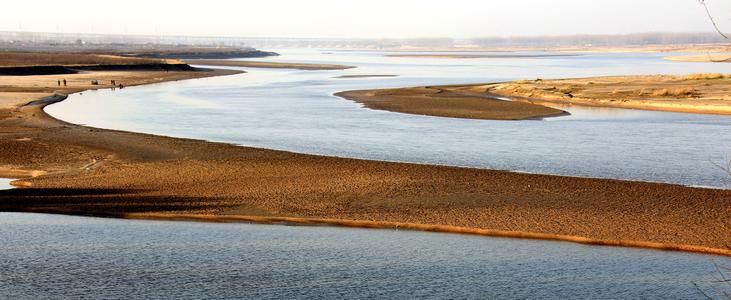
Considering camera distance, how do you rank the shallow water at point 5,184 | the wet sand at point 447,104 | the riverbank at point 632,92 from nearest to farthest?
the shallow water at point 5,184
the wet sand at point 447,104
the riverbank at point 632,92

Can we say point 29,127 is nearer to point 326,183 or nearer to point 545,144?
point 326,183

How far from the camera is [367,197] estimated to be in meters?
26.1

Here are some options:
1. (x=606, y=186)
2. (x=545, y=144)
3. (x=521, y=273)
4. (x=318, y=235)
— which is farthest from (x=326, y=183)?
(x=545, y=144)

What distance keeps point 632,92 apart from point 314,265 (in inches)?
2250

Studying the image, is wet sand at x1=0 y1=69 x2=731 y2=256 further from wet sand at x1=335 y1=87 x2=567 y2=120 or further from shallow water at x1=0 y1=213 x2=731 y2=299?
wet sand at x1=335 y1=87 x2=567 y2=120

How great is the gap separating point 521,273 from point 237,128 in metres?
29.7

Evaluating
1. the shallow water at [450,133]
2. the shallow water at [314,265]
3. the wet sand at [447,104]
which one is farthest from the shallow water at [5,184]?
the wet sand at [447,104]

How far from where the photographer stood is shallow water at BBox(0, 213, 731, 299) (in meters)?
17.2

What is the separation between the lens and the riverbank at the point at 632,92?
201 feet

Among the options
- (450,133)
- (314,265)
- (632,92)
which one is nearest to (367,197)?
(314,265)

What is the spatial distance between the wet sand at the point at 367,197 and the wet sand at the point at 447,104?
24.1m

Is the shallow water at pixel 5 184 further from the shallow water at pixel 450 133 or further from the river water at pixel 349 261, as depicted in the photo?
the shallow water at pixel 450 133

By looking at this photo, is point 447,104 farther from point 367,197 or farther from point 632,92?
point 367,197

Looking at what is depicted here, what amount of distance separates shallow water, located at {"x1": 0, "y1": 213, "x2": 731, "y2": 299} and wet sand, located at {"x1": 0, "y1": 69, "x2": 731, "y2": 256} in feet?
3.61
